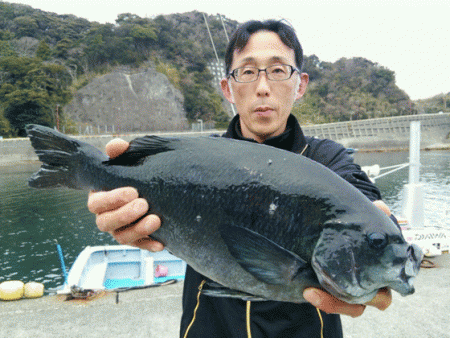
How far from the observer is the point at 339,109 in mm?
84562

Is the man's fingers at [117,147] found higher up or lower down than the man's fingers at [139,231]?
higher up

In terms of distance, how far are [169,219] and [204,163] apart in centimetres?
32

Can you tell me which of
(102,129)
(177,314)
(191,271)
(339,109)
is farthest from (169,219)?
(339,109)

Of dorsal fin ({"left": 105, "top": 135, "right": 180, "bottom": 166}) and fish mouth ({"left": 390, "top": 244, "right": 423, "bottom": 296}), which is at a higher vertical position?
dorsal fin ({"left": 105, "top": 135, "right": 180, "bottom": 166})

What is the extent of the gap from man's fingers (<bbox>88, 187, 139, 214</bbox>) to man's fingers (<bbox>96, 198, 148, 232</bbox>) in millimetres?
33

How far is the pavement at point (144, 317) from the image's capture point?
3.58m

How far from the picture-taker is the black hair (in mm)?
1963

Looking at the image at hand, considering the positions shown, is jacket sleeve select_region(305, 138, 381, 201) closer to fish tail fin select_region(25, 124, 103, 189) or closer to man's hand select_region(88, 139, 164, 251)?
man's hand select_region(88, 139, 164, 251)

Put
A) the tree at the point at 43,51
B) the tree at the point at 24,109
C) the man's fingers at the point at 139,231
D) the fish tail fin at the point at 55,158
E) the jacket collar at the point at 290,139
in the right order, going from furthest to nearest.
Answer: the tree at the point at 43,51
the tree at the point at 24,109
the jacket collar at the point at 290,139
the fish tail fin at the point at 55,158
the man's fingers at the point at 139,231

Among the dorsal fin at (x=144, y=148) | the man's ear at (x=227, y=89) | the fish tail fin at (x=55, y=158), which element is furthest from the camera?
the man's ear at (x=227, y=89)

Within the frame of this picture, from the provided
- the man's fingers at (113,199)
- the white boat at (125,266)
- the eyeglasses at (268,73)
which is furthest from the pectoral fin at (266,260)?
the white boat at (125,266)

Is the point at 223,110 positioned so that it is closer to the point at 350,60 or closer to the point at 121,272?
the point at 350,60

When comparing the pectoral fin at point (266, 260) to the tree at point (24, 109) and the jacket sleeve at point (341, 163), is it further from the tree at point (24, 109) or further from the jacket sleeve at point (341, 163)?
the tree at point (24, 109)

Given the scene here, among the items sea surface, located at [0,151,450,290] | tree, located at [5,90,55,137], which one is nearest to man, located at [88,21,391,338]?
sea surface, located at [0,151,450,290]
